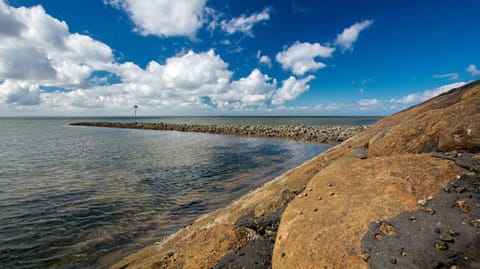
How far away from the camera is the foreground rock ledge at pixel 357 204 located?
3.05 meters

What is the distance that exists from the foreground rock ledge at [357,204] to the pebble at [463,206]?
0.03ft

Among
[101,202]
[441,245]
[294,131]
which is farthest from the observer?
[294,131]

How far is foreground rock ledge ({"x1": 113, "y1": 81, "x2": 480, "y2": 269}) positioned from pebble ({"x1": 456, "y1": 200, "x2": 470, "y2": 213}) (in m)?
0.01

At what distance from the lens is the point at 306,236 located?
11.2 feet

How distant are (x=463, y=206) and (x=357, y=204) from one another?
4.32 feet

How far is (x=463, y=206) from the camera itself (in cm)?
307

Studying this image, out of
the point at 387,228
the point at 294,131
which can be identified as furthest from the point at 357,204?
the point at 294,131

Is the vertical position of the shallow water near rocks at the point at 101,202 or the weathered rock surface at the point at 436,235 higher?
the weathered rock surface at the point at 436,235

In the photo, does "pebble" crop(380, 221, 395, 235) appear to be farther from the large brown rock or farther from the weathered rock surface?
the large brown rock

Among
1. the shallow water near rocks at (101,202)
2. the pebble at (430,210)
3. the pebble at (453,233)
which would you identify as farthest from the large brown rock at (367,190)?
the shallow water near rocks at (101,202)

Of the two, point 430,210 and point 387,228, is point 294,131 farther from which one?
point 387,228

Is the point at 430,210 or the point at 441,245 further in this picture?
the point at 430,210

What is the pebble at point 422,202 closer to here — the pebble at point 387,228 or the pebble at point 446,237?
the pebble at point 446,237

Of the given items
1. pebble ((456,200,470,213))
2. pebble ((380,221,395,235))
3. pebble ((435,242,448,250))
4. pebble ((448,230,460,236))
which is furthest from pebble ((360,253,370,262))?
pebble ((456,200,470,213))
